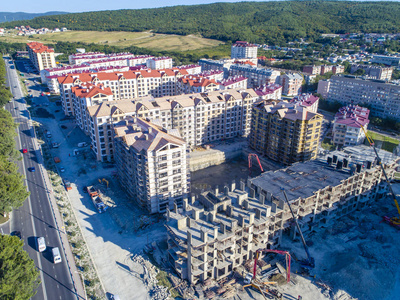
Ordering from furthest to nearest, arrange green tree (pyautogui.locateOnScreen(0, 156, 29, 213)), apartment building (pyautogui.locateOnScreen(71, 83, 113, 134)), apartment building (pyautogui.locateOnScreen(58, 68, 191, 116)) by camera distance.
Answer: apartment building (pyautogui.locateOnScreen(58, 68, 191, 116)) → apartment building (pyautogui.locateOnScreen(71, 83, 113, 134)) → green tree (pyautogui.locateOnScreen(0, 156, 29, 213))

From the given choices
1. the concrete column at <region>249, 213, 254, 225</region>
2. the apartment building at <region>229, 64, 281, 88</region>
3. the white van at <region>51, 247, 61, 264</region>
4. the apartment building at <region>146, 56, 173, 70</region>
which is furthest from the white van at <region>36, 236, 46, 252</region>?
the apartment building at <region>146, 56, 173, 70</region>

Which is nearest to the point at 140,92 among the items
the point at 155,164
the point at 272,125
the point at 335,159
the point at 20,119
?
the point at 20,119

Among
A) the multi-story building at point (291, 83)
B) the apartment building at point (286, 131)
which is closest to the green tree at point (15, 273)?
the apartment building at point (286, 131)

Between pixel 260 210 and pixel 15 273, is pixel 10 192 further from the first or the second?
pixel 260 210

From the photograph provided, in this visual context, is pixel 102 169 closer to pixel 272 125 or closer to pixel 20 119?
pixel 272 125

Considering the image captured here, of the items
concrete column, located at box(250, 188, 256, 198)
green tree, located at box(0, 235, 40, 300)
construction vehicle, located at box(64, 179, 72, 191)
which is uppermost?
concrete column, located at box(250, 188, 256, 198)

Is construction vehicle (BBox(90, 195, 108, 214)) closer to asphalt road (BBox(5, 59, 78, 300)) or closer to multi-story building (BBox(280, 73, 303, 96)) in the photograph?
asphalt road (BBox(5, 59, 78, 300))

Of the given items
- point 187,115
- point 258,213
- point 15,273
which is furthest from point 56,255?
point 187,115

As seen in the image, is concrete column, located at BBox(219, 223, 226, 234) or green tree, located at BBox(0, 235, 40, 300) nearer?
green tree, located at BBox(0, 235, 40, 300)
